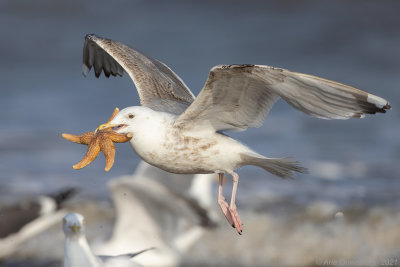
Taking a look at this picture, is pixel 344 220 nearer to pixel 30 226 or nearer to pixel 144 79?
pixel 30 226

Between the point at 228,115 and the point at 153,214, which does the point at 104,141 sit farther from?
the point at 153,214

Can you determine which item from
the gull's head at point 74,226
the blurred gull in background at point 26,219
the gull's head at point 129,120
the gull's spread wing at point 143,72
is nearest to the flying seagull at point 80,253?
the gull's head at point 74,226

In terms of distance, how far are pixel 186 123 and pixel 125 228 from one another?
3300 millimetres

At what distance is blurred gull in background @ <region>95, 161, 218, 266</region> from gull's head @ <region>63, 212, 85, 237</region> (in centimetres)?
65

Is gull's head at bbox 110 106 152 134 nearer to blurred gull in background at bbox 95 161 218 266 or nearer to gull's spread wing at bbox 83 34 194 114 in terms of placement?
gull's spread wing at bbox 83 34 194 114

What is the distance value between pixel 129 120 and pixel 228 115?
2.32 ft

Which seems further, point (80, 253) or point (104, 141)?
point (80, 253)

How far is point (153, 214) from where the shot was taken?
8.22m

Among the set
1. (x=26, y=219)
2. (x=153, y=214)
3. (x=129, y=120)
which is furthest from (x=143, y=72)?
(x=26, y=219)

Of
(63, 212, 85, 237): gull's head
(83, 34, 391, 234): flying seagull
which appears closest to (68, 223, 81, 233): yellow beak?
(63, 212, 85, 237): gull's head

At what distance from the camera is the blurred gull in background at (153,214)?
789 centimetres

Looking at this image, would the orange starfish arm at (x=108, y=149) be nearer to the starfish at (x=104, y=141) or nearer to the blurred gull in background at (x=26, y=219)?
the starfish at (x=104, y=141)

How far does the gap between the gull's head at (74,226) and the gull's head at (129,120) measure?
215cm

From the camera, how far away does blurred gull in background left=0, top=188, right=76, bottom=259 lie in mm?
9234
